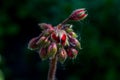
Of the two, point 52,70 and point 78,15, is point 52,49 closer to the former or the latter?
point 52,70

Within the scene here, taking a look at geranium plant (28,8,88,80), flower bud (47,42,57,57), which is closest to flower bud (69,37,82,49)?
geranium plant (28,8,88,80)

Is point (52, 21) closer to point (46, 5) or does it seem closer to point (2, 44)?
point (46, 5)

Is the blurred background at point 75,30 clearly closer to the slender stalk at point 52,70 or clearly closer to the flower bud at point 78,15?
the flower bud at point 78,15

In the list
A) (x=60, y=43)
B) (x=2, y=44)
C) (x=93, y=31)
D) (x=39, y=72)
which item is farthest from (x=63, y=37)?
(x=2, y=44)

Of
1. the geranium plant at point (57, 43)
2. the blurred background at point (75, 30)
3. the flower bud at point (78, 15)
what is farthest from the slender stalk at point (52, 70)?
the blurred background at point (75, 30)

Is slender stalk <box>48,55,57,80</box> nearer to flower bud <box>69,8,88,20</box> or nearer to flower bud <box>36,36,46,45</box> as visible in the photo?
flower bud <box>36,36,46,45</box>

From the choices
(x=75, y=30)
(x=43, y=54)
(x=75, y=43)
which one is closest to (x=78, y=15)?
(x=75, y=43)
